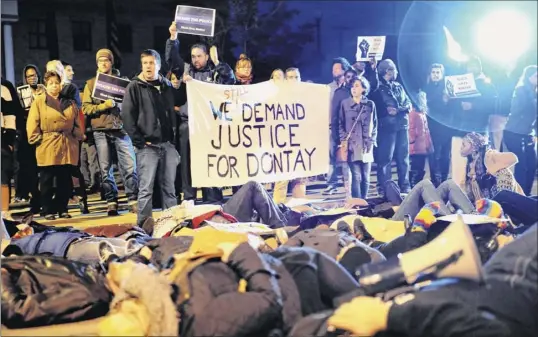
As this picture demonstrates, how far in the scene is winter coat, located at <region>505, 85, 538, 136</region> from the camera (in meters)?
6.01

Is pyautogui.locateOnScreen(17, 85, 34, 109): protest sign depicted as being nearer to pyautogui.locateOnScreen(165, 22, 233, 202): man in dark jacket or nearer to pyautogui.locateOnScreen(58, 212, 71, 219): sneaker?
pyautogui.locateOnScreen(58, 212, 71, 219): sneaker

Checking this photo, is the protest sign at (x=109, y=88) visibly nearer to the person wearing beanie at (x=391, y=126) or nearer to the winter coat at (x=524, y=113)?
the person wearing beanie at (x=391, y=126)

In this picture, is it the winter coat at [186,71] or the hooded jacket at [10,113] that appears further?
the winter coat at [186,71]

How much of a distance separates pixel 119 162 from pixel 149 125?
62 centimetres

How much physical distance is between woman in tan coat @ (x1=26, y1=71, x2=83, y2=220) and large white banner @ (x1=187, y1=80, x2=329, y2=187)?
3.13 ft

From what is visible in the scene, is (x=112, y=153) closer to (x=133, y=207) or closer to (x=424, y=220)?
(x=133, y=207)

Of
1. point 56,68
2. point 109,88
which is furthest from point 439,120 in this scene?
point 56,68

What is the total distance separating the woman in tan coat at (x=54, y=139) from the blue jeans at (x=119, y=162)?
0.19 m

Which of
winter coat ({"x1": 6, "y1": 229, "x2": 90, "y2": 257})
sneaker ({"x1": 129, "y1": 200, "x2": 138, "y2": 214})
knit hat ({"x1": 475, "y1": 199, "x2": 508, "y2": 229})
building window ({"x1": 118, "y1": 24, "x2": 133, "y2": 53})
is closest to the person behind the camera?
winter coat ({"x1": 6, "y1": 229, "x2": 90, "y2": 257})

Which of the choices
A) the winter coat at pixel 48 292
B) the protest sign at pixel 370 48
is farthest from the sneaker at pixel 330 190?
the winter coat at pixel 48 292

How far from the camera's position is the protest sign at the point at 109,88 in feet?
15.3

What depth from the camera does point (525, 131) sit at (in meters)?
6.00

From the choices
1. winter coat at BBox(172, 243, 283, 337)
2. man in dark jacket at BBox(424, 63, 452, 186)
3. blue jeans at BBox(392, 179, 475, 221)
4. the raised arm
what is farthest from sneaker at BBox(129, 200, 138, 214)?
man in dark jacket at BBox(424, 63, 452, 186)

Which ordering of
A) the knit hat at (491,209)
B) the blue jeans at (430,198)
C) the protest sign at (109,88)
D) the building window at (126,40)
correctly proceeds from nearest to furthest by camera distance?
the knit hat at (491,209)
the blue jeans at (430,198)
the protest sign at (109,88)
the building window at (126,40)
